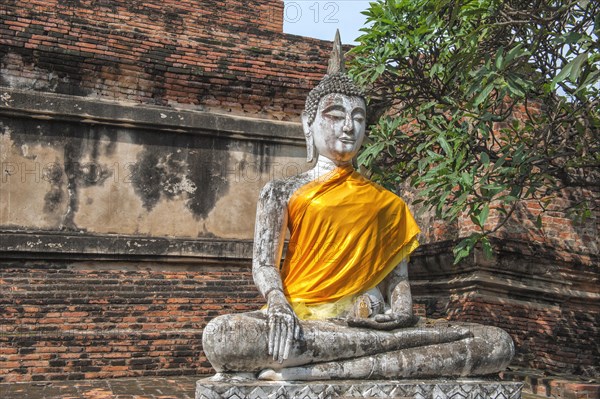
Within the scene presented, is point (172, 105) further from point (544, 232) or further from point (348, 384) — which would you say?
point (348, 384)

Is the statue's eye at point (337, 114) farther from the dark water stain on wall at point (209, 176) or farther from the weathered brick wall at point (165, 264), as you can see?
the dark water stain on wall at point (209, 176)

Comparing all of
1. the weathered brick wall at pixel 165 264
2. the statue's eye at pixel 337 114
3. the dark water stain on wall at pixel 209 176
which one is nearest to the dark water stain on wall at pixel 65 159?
the weathered brick wall at pixel 165 264

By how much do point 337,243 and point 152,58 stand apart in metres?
5.35

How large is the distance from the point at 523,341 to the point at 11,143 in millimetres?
6562

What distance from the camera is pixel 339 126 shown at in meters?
4.58

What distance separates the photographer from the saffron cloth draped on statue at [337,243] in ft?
14.4

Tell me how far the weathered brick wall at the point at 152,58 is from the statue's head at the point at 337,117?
187 inches

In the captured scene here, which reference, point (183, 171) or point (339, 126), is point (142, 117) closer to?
point (183, 171)

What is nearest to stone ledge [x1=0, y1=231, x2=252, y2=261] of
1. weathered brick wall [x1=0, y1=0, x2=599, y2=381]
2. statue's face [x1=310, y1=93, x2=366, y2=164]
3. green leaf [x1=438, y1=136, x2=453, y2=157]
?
weathered brick wall [x1=0, y1=0, x2=599, y2=381]

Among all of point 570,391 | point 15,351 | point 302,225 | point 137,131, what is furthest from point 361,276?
point 137,131

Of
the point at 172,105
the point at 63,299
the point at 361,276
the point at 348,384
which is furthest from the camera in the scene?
the point at 172,105

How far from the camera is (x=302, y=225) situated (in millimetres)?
4488

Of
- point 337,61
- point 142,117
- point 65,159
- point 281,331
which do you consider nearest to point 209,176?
point 142,117

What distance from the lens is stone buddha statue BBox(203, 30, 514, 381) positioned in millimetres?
3873
